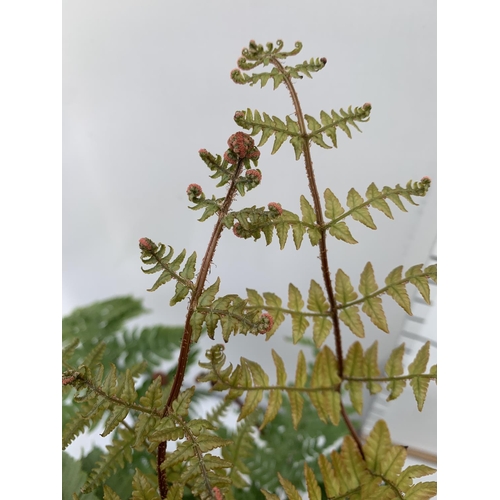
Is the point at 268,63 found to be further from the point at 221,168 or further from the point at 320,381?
the point at 320,381

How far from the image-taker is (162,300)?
3.32 feet

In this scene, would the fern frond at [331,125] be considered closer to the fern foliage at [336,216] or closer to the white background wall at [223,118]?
the fern foliage at [336,216]

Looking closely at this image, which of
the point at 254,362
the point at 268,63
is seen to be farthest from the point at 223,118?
the point at 254,362

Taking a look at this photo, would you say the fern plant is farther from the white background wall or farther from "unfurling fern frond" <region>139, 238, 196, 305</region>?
the white background wall

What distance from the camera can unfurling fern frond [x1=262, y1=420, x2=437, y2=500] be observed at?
393 mm

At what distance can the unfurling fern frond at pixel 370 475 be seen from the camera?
39 centimetres

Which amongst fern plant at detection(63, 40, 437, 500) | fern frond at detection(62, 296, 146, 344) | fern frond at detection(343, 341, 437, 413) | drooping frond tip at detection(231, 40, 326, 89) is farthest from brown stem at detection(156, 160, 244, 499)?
fern frond at detection(62, 296, 146, 344)

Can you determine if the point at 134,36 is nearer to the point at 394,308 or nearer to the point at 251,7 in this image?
the point at 251,7

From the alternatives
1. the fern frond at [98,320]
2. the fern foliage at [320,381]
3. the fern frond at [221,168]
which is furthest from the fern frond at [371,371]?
the fern frond at [98,320]

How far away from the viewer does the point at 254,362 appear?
46 centimetres

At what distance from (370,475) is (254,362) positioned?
15cm
